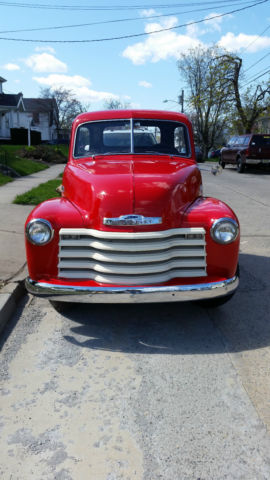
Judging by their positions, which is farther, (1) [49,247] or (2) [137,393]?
(1) [49,247]

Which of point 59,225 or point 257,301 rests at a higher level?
point 59,225

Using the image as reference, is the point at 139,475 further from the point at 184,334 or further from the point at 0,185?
the point at 0,185

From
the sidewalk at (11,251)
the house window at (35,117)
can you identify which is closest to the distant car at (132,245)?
the sidewalk at (11,251)

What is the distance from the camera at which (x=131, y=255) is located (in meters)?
3.20

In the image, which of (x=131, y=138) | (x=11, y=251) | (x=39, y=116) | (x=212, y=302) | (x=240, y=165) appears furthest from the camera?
(x=39, y=116)

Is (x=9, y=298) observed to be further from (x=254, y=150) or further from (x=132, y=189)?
(x=254, y=150)

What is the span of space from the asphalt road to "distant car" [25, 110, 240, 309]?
435 millimetres

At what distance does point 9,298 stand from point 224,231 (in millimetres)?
2154

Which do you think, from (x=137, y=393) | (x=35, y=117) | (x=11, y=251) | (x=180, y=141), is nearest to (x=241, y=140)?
(x=180, y=141)

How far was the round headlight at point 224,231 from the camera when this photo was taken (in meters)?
3.32

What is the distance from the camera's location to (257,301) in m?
4.15

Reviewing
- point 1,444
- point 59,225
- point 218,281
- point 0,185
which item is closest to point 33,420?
point 1,444

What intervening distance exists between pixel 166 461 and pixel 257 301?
2.41 meters

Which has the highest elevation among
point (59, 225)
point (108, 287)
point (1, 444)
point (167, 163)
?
point (167, 163)
